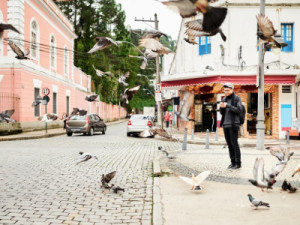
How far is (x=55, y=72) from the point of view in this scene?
91.9 feet

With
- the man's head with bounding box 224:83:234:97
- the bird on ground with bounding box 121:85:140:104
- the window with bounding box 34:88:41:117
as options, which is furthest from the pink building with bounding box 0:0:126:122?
the bird on ground with bounding box 121:85:140:104

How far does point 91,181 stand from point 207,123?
15.5 metres

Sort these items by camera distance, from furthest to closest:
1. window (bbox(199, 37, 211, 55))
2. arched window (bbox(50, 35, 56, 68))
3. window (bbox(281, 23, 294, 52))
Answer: arched window (bbox(50, 35, 56, 68)) < window (bbox(199, 37, 211, 55)) < window (bbox(281, 23, 294, 52))

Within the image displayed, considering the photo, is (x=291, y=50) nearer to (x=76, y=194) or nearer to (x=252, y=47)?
(x=252, y=47)

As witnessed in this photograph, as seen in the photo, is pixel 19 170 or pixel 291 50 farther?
pixel 291 50

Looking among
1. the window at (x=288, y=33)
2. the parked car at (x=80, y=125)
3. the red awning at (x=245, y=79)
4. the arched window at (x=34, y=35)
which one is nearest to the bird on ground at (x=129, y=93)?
the red awning at (x=245, y=79)

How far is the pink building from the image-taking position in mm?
20031

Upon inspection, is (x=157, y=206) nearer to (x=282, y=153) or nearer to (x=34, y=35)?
(x=282, y=153)

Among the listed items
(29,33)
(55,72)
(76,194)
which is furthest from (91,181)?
(55,72)

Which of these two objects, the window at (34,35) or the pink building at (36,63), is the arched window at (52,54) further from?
the window at (34,35)

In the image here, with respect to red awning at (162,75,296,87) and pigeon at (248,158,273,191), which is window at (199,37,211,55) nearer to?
red awning at (162,75,296,87)

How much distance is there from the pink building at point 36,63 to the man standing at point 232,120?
358 inches

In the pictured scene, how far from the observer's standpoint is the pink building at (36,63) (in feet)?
65.7

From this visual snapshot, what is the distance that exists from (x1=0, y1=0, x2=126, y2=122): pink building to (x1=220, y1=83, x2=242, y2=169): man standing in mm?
9090
